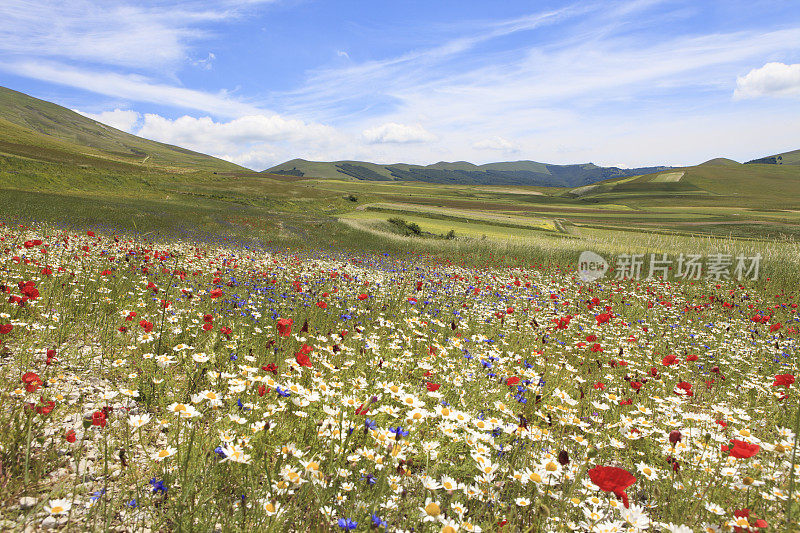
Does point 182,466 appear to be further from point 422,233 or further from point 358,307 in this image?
point 422,233

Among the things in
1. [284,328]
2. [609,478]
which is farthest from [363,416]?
[609,478]

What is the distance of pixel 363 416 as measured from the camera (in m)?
3.39

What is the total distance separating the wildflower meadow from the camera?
233cm

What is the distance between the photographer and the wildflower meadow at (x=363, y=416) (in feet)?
7.64

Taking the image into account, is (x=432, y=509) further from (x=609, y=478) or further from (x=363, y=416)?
(x=363, y=416)

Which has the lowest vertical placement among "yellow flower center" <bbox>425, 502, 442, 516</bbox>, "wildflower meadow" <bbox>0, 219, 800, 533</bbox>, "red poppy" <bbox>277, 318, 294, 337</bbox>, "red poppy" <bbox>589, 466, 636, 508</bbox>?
"wildflower meadow" <bbox>0, 219, 800, 533</bbox>

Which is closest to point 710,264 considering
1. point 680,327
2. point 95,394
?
point 680,327

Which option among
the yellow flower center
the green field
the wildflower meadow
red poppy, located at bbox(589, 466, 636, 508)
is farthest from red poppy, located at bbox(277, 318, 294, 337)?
red poppy, located at bbox(589, 466, 636, 508)

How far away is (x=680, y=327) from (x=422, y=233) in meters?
24.9

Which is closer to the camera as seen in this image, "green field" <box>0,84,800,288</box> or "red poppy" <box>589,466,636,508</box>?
"red poppy" <box>589,466,636,508</box>

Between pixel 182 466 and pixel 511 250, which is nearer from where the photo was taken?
pixel 182 466

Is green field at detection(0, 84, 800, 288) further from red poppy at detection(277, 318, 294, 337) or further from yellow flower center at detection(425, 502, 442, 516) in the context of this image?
yellow flower center at detection(425, 502, 442, 516)

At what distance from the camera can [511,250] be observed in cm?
2094

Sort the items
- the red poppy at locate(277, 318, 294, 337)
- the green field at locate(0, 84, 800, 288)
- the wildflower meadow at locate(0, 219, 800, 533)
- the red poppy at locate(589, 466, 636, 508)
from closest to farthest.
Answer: the red poppy at locate(589, 466, 636, 508)
the wildflower meadow at locate(0, 219, 800, 533)
the red poppy at locate(277, 318, 294, 337)
the green field at locate(0, 84, 800, 288)
